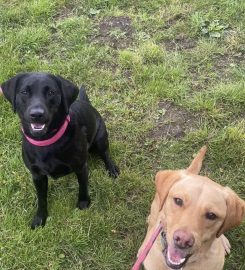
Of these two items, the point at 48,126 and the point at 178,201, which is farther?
the point at 48,126

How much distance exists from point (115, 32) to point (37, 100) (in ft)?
8.03

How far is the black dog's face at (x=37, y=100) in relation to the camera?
3.32m

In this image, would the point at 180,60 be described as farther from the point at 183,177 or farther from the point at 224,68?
the point at 183,177

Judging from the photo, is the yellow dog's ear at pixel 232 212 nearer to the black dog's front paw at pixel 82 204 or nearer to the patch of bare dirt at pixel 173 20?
the black dog's front paw at pixel 82 204

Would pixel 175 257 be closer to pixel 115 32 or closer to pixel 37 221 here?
pixel 37 221

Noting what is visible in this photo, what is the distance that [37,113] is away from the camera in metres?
3.25

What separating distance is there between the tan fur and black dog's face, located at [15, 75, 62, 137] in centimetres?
88

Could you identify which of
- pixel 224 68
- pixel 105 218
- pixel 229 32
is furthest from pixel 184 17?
pixel 105 218

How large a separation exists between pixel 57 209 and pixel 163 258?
3.86 feet

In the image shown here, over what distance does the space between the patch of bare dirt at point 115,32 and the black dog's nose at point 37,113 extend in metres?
2.37

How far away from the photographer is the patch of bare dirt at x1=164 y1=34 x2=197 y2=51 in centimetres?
544

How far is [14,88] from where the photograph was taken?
3424 millimetres

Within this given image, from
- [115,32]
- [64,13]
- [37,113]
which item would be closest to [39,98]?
[37,113]

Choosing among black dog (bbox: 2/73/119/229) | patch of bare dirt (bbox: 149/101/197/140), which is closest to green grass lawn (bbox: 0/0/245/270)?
patch of bare dirt (bbox: 149/101/197/140)
